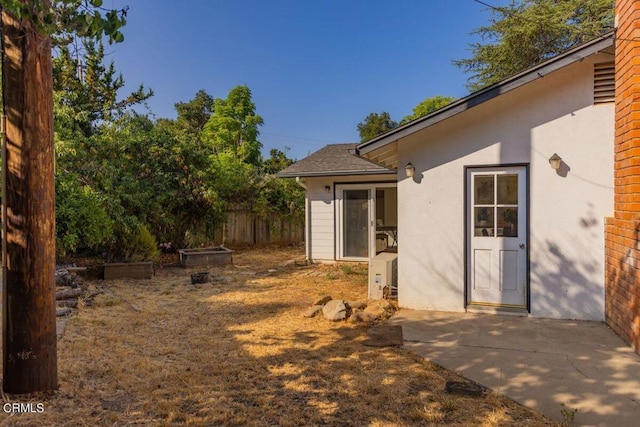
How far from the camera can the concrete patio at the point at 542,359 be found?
10.1 feet

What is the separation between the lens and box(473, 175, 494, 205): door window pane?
5758 millimetres

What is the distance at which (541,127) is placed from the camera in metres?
5.45

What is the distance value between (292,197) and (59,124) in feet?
25.6

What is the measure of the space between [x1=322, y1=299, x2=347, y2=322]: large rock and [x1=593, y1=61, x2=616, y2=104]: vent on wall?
4.23 metres

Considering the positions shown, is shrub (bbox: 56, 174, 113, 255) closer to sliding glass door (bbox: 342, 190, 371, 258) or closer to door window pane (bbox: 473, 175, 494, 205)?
sliding glass door (bbox: 342, 190, 371, 258)

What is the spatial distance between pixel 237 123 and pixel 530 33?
710 inches

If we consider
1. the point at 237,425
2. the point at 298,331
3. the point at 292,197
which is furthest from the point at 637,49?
the point at 292,197

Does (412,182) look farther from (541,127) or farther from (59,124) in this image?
(59,124)

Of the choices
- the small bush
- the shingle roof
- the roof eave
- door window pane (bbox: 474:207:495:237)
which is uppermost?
the shingle roof

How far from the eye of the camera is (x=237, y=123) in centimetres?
2773

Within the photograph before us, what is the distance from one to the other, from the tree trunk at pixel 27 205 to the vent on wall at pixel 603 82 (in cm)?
596

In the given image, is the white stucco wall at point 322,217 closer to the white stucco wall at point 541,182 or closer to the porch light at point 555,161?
the white stucco wall at point 541,182

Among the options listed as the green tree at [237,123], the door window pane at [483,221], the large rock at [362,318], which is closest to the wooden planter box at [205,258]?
the large rock at [362,318]

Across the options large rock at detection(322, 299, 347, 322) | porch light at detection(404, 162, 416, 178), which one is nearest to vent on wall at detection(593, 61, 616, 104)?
porch light at detection(404, 162, 416, 178)
